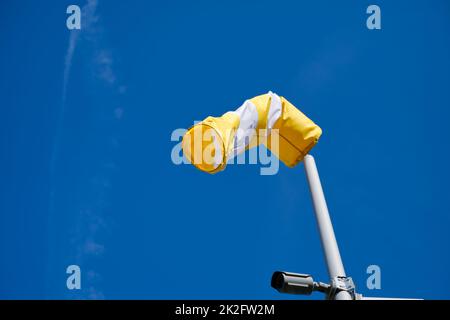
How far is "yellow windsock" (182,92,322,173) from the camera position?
5773 millimetres

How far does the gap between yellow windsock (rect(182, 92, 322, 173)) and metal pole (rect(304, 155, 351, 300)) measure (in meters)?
0.41

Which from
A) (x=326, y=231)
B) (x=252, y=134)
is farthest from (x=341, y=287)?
(x=252, y=134)

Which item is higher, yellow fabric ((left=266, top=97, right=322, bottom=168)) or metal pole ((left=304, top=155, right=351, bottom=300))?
yellow fabric ((left=266, top=97, right=322, bottom=168))

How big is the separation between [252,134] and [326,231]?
4.63 ft

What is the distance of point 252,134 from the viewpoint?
6500 millimetres

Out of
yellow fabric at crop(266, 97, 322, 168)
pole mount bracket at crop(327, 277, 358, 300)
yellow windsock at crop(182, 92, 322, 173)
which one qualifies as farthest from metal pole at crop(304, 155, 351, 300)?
yellow windsock at crop(182, 92, 322, 173)

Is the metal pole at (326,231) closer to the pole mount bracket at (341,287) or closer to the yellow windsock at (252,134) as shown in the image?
the pole mount bracket at (341,287)

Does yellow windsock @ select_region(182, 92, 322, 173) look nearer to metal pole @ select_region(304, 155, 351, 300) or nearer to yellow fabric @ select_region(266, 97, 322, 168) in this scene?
yellow fabric @ select_region(266, 97, 322, 168)

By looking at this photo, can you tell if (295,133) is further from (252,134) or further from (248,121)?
(248,121)
